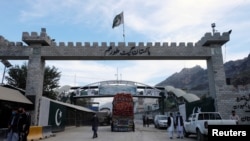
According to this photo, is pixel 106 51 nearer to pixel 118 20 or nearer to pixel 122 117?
pixel 118 20

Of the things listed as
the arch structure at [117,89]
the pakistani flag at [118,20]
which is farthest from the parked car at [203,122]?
the arch structure at [117,89]

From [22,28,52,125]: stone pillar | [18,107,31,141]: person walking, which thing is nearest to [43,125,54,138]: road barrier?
[22,28,52,125]: stone pillar

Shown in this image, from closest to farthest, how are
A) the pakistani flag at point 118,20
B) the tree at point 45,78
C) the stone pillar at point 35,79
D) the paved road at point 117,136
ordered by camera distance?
the paved road at point 117,136 → the stone pillar at point 35,79 → the pakistani flag at point 118,20 → the tree at point 45,78

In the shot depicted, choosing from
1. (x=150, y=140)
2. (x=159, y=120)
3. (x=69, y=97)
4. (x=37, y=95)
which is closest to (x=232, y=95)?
(x=150, y=140)

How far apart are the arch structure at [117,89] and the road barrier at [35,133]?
26737 millimetres

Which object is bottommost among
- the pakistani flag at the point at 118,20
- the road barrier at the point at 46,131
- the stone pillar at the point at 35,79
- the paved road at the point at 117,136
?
the paved road at the point at 117,136

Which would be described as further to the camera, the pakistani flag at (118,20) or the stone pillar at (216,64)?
the pakistani flag at (118,20)

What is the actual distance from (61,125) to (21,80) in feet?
43.8

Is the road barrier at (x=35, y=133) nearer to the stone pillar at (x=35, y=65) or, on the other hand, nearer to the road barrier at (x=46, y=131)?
the road barrier at (x=46, y=131)

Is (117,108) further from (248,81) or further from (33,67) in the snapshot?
(248,81)

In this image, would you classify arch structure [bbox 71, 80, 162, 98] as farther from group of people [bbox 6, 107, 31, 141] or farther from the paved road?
group of people [bbox 6, 107, 31, 141]

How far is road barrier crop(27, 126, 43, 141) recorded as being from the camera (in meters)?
16.0

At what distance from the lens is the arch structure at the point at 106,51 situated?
23250 mm

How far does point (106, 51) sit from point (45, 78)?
18.9m
